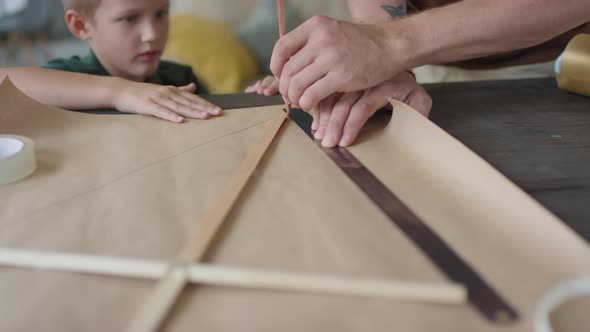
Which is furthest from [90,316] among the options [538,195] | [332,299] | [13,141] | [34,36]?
[34,36]

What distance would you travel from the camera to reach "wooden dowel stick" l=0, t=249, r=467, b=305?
354 mm

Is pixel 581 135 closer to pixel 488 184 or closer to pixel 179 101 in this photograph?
pixel 488 184

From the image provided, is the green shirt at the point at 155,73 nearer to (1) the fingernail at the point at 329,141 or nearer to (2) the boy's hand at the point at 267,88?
(2) the boy's hand at the point at 267,88

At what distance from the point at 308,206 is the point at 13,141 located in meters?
0.38

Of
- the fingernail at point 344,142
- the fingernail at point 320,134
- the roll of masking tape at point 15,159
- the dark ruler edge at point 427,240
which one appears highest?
the roll of masking tape at point 15,159

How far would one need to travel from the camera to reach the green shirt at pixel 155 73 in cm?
105

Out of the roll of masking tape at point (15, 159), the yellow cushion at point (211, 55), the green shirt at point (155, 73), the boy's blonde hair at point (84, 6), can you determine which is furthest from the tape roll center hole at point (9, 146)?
the yellow cushion at point (211, 55)

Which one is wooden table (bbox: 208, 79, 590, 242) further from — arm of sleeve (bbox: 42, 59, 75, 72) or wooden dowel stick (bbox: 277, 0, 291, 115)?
arm of sleeve (bbox: 42, 59, 75, 72)

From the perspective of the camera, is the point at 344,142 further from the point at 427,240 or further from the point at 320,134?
the point at 427,240

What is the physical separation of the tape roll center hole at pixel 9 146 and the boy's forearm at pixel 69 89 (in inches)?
8.2

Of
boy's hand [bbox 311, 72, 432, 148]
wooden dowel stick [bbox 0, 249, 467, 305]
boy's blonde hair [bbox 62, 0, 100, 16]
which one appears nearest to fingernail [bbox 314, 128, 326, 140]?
boy's hand [bbox 311, 72, 432, 148]

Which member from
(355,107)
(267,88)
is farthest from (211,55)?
(355,107)

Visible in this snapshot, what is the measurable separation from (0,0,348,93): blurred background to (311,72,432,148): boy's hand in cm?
116

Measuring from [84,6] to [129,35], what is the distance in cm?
13
